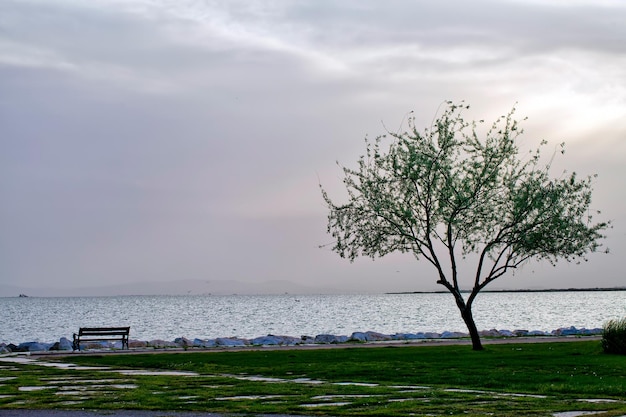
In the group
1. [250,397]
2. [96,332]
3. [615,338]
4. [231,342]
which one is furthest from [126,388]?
[231,342]

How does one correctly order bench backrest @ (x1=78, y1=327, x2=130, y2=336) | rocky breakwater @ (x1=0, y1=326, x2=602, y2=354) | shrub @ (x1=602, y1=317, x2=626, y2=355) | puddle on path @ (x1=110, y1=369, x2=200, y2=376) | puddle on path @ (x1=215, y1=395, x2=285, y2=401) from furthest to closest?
rocky breakwater @ (x1=0, y1=326, x2=602, y2=354) → bench backrest @ (x1=78, y1=327, x2=130, y2=336) → shrub @ (x1=602, y1=317, x2=626, y2=355) → puddle on path @ (x1=110, y1=369, x2=200, y2=376) → puddle on path @ (x1=215, y1=395, x2=285, y2=401)

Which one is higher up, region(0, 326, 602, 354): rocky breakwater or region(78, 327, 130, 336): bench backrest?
region(78, 327, 130, 336): bench backrest

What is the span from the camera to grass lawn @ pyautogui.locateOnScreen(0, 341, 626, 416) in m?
14.8

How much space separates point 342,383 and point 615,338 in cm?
1394

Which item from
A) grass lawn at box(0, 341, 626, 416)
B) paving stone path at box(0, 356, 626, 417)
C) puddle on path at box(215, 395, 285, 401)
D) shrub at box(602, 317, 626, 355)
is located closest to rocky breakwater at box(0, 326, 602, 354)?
grass lawn at box(0, 341, 626, 416)

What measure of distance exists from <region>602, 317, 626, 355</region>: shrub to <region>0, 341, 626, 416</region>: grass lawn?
498 millimetres

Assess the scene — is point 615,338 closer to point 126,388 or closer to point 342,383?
point 342,383

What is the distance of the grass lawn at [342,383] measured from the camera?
48.5 feet

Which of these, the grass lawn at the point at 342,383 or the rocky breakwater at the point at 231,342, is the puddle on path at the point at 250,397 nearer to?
the grass lawn at the point at 342,383

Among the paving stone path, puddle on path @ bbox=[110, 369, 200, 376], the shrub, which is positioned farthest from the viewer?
the shrub

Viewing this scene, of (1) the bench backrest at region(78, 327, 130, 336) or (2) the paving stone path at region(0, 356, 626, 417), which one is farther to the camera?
(1) the bench backrest at region(78, 327, 130, 336)

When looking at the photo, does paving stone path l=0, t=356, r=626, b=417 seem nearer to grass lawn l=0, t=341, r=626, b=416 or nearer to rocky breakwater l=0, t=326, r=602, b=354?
grass lawn l=0, t=341, r=626, b=416

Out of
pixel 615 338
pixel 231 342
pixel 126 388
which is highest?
pixel 615 338

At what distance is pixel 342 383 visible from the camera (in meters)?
19.8
